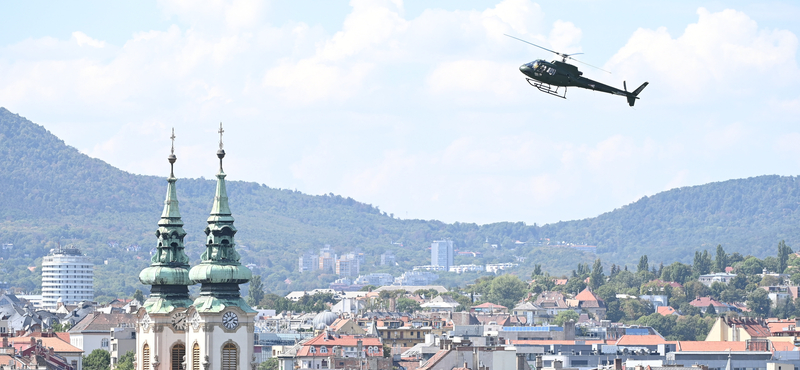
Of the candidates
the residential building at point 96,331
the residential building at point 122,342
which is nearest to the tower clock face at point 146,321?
the residential building at point 122,342

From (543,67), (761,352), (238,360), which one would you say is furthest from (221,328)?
(761,352)

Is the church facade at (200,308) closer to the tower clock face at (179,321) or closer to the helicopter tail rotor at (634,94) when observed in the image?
the tower clock face at (179,321)

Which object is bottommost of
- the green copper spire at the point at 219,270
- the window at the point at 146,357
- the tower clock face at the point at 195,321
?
the window at the point at 146,357

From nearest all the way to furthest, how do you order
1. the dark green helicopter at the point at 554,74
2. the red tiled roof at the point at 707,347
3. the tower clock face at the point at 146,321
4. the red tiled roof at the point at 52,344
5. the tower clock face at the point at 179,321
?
1. the dark green helicopter at the point at 554,74
2. the tower clock face at the point at 179,321
3. the tower clock face at the point at 146,321
4. the red tiled roof at the point at 52,344
5. the red tiled roof at the point at 707,347

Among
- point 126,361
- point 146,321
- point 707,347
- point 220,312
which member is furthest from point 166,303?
point 707,347

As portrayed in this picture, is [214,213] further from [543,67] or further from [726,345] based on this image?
[726,345]

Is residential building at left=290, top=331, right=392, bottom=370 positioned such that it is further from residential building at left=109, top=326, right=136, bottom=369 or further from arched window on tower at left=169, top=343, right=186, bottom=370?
arched window on tower at left=169, top=343, right=186, bottom=370
